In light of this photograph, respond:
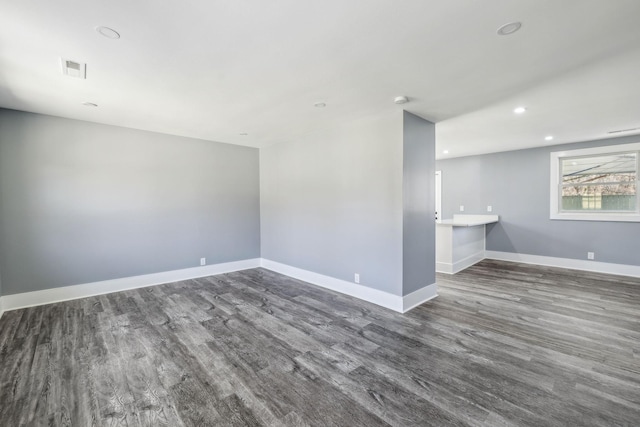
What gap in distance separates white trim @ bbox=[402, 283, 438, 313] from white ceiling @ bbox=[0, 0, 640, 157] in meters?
2.31

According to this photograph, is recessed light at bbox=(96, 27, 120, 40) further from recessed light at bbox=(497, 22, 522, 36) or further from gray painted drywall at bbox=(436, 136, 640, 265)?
gray painted drywall at bbox=(436, 136, 640, 265)

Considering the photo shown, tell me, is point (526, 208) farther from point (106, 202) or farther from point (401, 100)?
point (106, 202)

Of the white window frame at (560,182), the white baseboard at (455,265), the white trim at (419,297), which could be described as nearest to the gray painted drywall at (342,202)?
the white trim at (419,297)

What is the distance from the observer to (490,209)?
6516 mm

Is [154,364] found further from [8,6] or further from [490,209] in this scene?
[490,209]

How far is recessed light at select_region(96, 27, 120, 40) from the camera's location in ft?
6.10

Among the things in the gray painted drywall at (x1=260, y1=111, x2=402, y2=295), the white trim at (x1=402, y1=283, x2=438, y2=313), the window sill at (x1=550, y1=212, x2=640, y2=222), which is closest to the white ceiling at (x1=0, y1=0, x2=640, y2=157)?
the gray painted drywall at (x1=260, y1=111, x2=402, y2=295)

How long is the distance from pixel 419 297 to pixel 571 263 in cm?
408

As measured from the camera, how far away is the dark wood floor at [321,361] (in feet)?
5.90

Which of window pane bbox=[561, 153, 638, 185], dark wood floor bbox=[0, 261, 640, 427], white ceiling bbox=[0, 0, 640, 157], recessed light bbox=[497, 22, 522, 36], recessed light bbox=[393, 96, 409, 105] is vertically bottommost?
dark wood floor bbox=[0, 261, 640, 427]

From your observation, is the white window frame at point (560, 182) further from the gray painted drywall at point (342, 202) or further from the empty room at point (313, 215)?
the gray painted drywall at point (342, 202)

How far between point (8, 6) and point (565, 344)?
4.98 m

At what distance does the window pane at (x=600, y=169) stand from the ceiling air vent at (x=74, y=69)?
7690 mm

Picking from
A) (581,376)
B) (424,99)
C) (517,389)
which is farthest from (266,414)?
(424,99)
